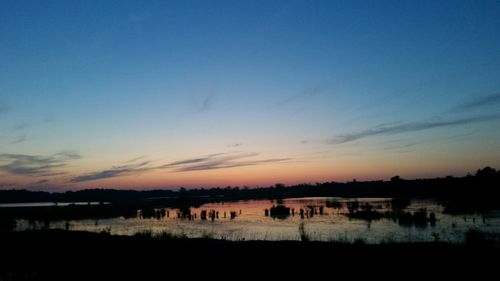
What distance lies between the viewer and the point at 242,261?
58.1 ft

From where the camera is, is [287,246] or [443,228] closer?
[287,246]

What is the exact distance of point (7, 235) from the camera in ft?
96.6

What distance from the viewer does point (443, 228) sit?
3356cm

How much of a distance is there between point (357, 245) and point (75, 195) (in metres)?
179

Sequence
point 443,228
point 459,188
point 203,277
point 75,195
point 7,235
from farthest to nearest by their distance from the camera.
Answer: point 75,195
point 459,188
point 443,228
point 7,235
point 203,277

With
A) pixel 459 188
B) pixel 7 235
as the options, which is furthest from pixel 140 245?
pixel 459 188

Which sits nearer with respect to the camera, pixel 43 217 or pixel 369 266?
pixel 369 266

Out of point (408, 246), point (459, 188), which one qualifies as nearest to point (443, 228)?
point (408, 246)

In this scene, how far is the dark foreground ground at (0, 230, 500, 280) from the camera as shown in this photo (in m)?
15.2

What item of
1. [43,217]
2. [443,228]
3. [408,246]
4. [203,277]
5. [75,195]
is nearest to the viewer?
[203,277]

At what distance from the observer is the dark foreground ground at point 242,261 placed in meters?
15.2

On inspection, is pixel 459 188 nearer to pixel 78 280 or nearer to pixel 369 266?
pixel 369 266

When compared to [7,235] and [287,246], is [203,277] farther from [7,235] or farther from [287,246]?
[7,235]

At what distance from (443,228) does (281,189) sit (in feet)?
502
